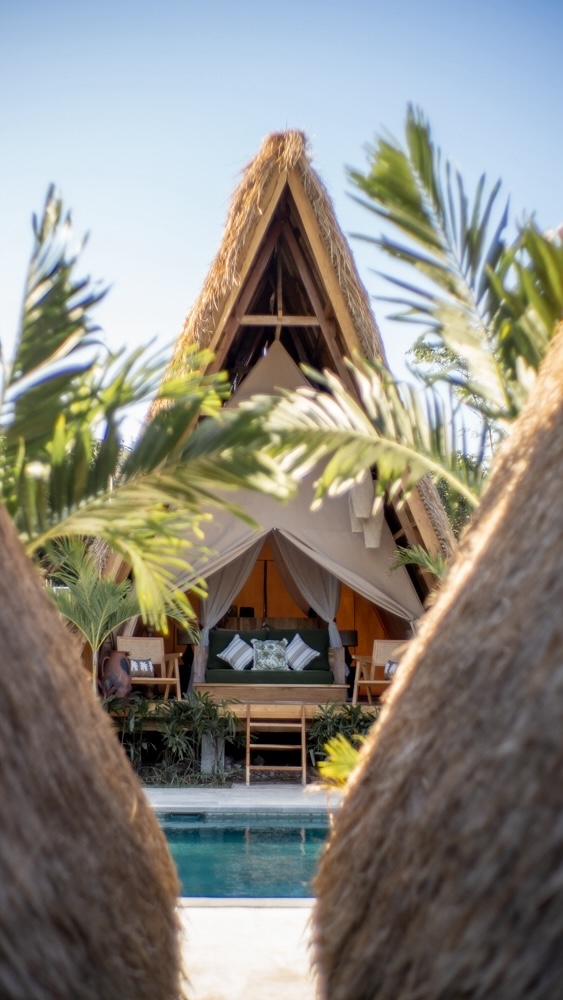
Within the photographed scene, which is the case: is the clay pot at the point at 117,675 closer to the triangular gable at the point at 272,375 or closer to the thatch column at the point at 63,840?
the triangular gable at the point at 272,375

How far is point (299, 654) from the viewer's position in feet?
27.0

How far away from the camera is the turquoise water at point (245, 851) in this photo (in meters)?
4.18

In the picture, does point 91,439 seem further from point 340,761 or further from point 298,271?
point 298,271

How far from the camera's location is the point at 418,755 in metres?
1.34

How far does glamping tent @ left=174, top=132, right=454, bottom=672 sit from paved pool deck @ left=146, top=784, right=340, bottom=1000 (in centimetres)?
394

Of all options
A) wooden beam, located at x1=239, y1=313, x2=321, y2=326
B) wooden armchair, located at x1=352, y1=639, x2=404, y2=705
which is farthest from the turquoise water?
wooden beam, located at x1=239, y1=313, x2=321, y2=326

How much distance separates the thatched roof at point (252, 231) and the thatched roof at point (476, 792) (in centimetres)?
504

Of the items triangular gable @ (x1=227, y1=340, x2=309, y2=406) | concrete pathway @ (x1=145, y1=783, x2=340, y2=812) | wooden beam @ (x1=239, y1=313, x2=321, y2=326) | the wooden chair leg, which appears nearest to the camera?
concrete pathway @ (x1=145, y1=783, x2=340, y2=812)

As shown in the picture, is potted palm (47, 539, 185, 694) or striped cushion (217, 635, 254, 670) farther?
striped cushion (217, 635, 254, 670)

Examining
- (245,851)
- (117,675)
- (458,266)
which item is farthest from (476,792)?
(117,675)

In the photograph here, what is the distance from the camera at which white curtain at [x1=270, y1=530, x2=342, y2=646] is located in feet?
29.0

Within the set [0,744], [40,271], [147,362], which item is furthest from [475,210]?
[0,744]

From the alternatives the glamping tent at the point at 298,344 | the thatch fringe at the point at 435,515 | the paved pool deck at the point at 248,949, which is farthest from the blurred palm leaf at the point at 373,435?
Result: the thatch fringe at the point at 435,515

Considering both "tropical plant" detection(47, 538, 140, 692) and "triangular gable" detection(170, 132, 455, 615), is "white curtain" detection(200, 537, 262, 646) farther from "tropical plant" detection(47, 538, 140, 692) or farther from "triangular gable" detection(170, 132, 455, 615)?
"tropical plant" detection(47, 538, 140, 692)
